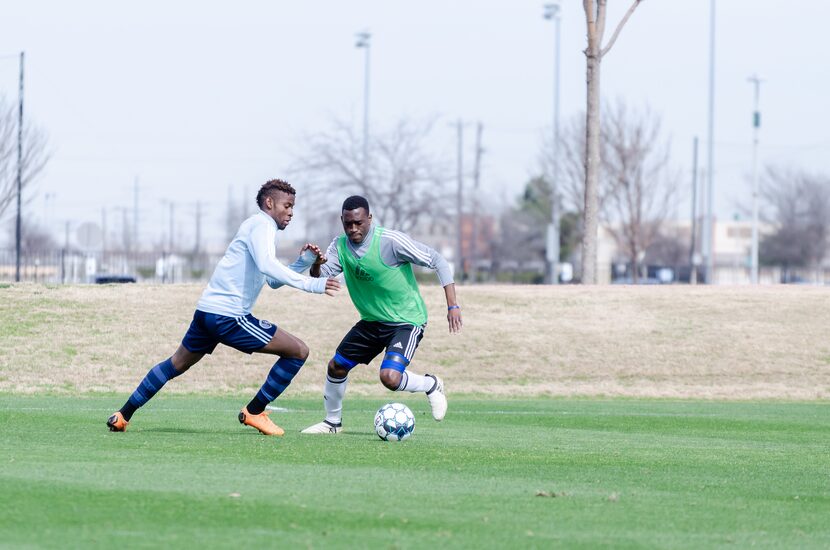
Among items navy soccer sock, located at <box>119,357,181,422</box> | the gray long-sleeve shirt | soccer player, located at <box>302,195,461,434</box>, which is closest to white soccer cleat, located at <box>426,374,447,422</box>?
soccer player, located at <box>302,195,461,434</box>

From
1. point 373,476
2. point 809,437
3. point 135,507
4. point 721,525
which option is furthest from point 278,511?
point 809,437

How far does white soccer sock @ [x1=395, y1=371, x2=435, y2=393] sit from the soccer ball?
51cm

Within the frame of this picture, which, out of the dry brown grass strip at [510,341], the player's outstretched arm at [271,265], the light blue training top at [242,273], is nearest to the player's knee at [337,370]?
the light blue training top at [242,273]

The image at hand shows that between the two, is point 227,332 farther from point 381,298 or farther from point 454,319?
point 454,319

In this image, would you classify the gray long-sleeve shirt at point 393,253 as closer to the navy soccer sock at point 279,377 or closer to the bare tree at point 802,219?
the navy soccer sock at point 279,377

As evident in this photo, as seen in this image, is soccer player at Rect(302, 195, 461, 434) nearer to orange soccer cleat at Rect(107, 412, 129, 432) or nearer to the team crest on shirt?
the team crest on shirt

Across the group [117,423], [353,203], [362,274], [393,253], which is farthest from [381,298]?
[117,423]

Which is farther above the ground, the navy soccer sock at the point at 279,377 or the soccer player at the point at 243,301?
the soccer player at the point at 243,301

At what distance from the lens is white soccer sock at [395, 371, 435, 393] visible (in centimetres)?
1170

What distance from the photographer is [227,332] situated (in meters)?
10.9

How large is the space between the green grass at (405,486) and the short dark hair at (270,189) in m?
2.01

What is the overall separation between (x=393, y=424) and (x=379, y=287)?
4.19ft

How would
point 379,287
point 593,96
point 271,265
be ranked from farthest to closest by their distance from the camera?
1. point 593,96
2. point 379,287
3. point 271,265

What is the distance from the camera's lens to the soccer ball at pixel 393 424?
11094 millimetres
